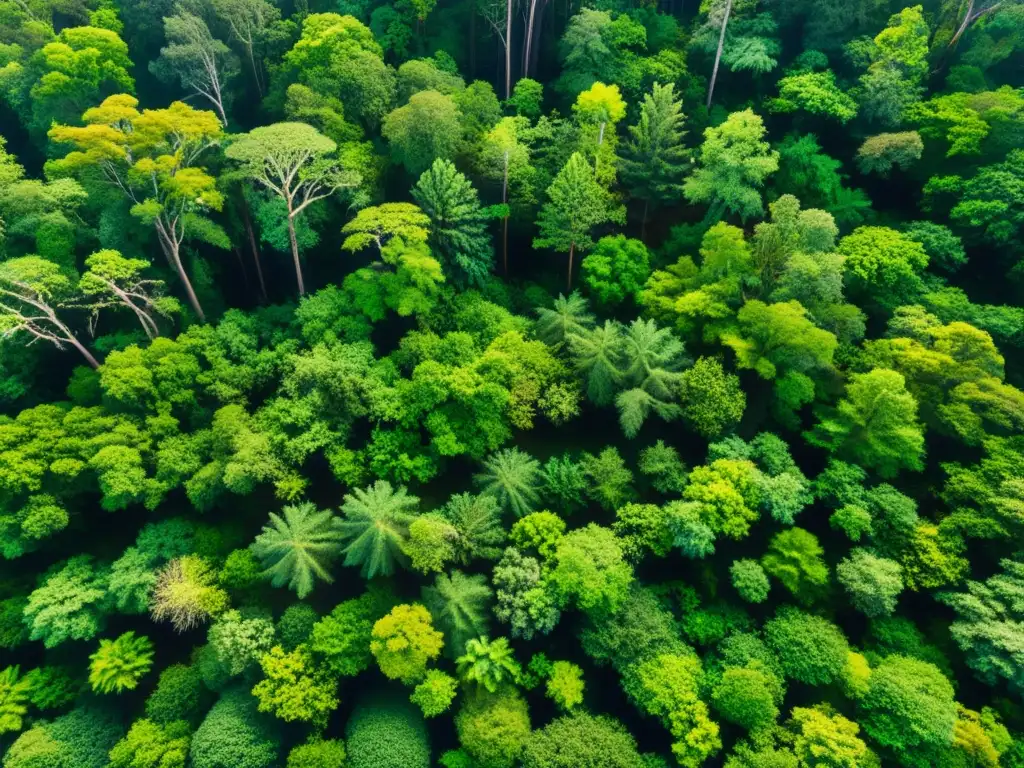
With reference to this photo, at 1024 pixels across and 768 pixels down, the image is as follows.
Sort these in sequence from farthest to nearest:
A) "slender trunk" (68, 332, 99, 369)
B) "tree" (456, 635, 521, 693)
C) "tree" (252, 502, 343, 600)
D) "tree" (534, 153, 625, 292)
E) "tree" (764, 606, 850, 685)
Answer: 1. "tree" (534, 153, 625, 292)
2. "slender trunk" (68, 332, 99, 369)
3. "tree" (252, 502, 343, 600)
4. "tree" (456, 635, 521, 693)
5. "tree" (764, 606, 850, 685)

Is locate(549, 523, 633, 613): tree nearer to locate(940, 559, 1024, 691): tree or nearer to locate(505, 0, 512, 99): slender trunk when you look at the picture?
locate(940, 559, 1024, 691): tree

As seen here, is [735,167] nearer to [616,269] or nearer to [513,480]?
[616,269]

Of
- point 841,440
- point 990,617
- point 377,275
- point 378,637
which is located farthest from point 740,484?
point 377,275

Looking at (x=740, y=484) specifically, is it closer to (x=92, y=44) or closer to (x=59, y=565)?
(x=59, y=565)

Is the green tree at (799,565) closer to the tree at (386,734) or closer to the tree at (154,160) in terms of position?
Answer: the tree at (386,734)

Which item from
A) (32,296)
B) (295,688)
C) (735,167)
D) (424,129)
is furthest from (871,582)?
Answer: (32,296)

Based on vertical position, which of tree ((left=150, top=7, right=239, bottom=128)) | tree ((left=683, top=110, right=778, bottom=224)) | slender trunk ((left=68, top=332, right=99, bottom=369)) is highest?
tree ((left=150, top=7, right=239, bottom=128))

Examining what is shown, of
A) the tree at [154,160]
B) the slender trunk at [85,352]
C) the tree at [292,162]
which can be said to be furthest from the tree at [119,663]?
the tree at [292,162]

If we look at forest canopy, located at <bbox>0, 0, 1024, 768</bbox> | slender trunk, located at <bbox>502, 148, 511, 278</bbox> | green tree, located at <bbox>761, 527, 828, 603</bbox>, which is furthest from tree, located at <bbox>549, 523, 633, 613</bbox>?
slender trunk, located at <bbox>502, 148, 511, 278</bbox>
